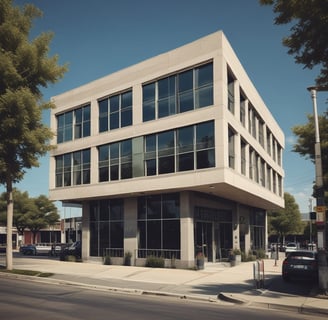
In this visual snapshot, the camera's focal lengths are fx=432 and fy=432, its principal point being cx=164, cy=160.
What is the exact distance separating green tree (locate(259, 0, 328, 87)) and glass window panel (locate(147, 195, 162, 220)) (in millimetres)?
16259

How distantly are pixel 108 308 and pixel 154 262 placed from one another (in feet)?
51.4

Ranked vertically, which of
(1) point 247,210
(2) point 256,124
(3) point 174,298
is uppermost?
(2) point 256,124

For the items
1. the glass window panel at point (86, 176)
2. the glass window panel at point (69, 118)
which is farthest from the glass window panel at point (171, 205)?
the glass window panel at point (69, 118)

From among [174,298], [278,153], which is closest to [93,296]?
[174,298]

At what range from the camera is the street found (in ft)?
36.9

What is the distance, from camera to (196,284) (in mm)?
19844

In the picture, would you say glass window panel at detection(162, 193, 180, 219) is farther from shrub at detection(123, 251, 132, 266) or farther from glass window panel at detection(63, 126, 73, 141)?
glass window panel at detection(63, 126, 73, 141)

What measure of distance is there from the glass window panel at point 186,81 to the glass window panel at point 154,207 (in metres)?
7.60

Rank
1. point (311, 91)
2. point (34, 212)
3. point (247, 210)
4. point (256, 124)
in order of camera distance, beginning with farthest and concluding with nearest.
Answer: point (34, 212) → point (247, 210) → point (256, 124) → point (311, 91)

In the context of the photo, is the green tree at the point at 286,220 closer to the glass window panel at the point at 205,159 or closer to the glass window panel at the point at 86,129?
the glass window panel at the point at 86,129

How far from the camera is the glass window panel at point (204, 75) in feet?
87.6

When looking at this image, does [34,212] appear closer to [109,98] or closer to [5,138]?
[109,98]

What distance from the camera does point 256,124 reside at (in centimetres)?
3788

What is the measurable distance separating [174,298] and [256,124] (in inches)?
966
